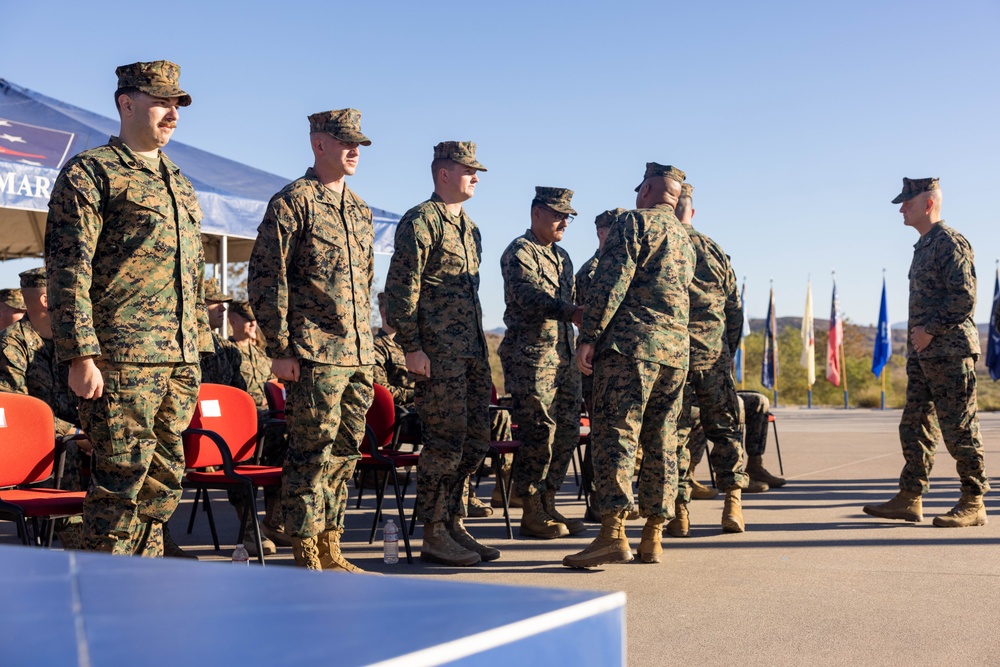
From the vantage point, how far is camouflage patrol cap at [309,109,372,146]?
465 cm

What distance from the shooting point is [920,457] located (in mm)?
6395

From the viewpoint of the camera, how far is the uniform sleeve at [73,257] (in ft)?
11.3

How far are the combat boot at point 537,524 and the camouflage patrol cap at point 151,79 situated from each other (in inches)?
130

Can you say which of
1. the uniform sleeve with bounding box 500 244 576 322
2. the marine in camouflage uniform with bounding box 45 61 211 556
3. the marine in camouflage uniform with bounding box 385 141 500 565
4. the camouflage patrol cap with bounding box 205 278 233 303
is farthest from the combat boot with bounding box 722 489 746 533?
the camouflage patrol cap with bounding box 205 278 233 303

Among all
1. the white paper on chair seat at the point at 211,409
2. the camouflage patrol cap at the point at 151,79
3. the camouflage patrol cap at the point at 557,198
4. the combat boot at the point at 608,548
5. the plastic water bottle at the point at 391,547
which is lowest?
the plastic water bottle at the point at 391,547

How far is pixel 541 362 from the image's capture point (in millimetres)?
6051

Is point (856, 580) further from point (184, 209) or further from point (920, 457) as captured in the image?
point (184, 209)

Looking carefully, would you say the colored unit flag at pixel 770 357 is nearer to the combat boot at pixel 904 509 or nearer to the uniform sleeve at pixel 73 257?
the combat boot at pixel 904 509

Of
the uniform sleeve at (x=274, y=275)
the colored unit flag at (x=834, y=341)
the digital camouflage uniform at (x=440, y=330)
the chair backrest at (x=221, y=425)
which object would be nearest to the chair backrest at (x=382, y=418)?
the chair backrest at (x=221, y=425)

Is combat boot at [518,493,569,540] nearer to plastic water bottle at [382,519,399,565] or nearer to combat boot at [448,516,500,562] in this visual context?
combat boot at [448,516,500,562]

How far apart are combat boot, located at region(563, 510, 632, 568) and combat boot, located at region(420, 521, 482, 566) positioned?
20.0 inches

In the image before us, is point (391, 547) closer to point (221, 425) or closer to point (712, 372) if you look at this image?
point (221, 425)

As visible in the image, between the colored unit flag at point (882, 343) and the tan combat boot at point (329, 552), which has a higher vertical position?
the colored unit flag at point (882, 343)

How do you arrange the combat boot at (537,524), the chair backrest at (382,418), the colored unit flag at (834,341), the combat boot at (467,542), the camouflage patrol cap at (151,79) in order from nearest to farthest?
the camouflage patrol cap at (151,79) → the combat boot at (467,542) → the combat boot at (537,524) → the chair backrest at (382,418) → the colored unit flag at (834,341)
